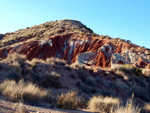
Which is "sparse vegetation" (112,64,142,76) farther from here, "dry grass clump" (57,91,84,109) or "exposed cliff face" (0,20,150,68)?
"dry grass clump" (57,91,84,109)

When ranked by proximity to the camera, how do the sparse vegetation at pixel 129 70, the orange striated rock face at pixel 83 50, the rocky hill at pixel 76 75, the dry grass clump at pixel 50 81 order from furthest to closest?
1. the orange striated rock face at pixel 83 50
2. the sparse vegetation at pixel 129 70
3. the dry grass clump at pixel 50 81
4. the rocky hill at pixel 76 75

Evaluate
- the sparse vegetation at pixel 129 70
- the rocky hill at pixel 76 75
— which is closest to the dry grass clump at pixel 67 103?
the rocky hill at pixel 76 75

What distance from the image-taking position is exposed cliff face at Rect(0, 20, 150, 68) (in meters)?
22.2

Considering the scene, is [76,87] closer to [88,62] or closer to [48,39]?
[88,62]

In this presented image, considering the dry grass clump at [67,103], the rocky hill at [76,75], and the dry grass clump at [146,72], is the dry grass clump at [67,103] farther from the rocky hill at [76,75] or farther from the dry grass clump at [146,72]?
the dry grass clump at [146,72]

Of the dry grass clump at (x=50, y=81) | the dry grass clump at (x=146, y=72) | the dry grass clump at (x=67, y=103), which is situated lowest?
the dry grass clump at (x=67, y=103)

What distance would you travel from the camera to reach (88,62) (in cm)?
2355

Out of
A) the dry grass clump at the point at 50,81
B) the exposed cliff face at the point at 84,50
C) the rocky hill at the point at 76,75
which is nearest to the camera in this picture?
the rocky hill at the point at 76,75

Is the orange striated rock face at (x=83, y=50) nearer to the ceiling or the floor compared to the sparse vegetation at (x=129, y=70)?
nearer to the ceiling

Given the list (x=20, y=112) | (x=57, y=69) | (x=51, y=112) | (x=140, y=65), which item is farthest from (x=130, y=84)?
(x=20, y=112)

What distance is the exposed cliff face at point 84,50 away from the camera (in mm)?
22188

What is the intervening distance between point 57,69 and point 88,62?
10071mm

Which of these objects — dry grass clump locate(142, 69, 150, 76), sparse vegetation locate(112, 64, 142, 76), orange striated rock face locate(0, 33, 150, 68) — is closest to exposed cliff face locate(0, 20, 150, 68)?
orange striated rock face locate(0, 33, 150, 68)

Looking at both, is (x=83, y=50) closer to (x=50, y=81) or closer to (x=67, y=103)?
(x=50, y=81)
